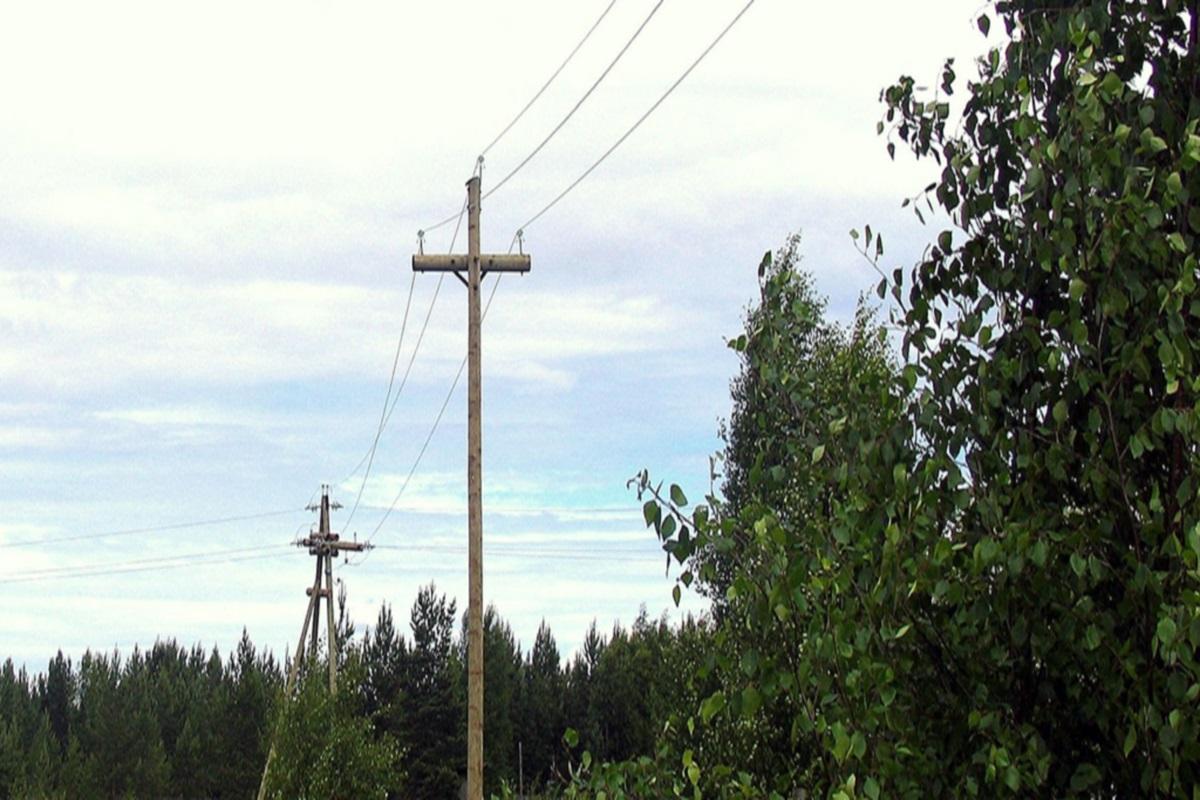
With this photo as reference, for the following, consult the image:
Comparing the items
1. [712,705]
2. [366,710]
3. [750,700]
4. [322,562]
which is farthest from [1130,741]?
[366,710]

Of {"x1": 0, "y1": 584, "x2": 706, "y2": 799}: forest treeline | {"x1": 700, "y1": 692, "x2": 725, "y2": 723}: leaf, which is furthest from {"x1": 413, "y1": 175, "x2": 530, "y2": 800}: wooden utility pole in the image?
{"x1": 0, "y1": 584, "x2": 706, "y2": 799}: forest treeline

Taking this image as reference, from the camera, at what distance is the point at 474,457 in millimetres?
19406

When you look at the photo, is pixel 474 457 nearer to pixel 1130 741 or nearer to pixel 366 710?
pixel 1130 741

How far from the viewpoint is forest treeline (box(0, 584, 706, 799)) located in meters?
67.9

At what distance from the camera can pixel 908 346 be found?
14.5ft

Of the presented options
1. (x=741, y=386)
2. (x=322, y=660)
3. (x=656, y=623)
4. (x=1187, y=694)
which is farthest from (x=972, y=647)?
(x=656, y=623)

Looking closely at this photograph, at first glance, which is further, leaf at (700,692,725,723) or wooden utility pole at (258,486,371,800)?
wooden utility pole at (258,486,371,800)

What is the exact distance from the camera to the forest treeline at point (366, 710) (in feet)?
223

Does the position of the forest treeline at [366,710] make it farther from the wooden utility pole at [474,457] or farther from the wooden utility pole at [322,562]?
the wooden utility pole at [474,457]

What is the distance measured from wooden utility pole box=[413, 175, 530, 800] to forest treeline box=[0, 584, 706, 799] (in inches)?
1223

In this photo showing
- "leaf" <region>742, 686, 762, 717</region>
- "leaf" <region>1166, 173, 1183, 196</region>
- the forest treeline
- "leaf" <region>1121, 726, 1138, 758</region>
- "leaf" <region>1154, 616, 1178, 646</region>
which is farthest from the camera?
the forest treeline

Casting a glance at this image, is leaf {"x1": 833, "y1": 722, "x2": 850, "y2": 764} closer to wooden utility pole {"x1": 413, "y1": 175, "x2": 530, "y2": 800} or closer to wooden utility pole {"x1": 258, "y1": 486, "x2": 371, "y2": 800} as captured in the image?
wooden utility pole {"x1": 413, "y1": 175, "x2": 530, "y2": 800}

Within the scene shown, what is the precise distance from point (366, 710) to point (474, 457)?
50.6 m

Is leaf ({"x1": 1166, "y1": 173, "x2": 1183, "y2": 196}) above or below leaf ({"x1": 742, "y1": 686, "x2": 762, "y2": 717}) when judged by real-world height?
above
